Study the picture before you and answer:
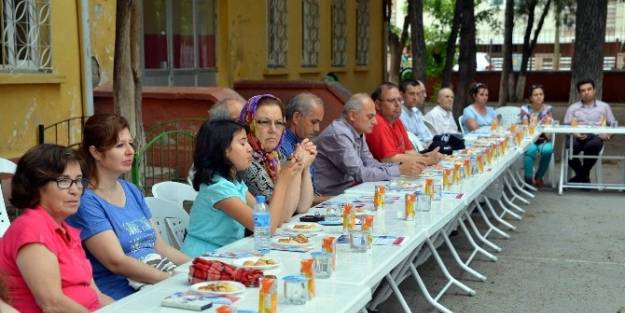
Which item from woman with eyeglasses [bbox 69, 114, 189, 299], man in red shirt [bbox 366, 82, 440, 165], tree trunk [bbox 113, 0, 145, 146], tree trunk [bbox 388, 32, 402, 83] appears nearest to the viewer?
woman with eyeglasses [bbox 69, 114, 189, 299]

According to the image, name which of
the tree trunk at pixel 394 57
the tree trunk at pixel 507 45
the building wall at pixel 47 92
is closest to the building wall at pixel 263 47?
the tree trunk at pixel 394 57

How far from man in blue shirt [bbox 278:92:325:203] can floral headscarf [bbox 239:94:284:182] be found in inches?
17.5

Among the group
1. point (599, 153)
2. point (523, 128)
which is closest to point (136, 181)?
point (523, 128)

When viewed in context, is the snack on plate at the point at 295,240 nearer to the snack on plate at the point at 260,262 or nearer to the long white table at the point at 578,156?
the snack on plate at the point at 260,262

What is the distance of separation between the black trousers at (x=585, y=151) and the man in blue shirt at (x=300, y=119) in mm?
5915

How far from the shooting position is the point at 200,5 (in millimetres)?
13000

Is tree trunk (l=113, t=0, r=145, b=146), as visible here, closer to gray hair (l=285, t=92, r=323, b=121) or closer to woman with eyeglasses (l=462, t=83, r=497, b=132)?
gray hair (l=285, t=92, r=323, b=121)

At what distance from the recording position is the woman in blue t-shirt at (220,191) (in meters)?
4.00

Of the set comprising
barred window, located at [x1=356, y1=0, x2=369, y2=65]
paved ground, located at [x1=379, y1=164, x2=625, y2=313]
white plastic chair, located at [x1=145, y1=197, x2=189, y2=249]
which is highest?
barred window, located at [x1=356, y1=0, x2=369, y2=65]

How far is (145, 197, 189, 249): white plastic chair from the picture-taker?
4504 millimetres

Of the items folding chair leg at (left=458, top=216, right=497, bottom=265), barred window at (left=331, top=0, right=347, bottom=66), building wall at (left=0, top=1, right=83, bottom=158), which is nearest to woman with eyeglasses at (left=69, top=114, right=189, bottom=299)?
folding chair leg at (left=458, top=216, right=497, bottom=265)

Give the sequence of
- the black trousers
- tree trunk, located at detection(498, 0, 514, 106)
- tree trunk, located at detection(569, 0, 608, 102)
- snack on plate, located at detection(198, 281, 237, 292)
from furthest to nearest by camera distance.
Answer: tree trunk, located at detection(498, 0, 514, 106) → tree trunk, located at detection(569, 0, 608, 102) → the black trousers → snack on plate, located at detection(198, 281, 237, 292)

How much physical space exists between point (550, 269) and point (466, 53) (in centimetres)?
1068

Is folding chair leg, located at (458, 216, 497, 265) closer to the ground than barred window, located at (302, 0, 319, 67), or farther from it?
closer to the ground
